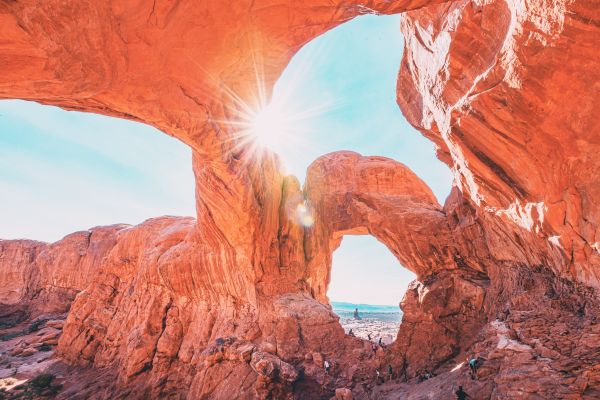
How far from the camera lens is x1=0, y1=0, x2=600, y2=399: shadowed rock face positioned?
192 inches

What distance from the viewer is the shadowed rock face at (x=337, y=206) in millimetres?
4887

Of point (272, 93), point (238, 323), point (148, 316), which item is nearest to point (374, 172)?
point (272, 93)

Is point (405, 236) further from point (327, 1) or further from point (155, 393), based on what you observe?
point (155, 393)

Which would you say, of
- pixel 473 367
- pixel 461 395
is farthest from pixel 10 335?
pixel 473 367

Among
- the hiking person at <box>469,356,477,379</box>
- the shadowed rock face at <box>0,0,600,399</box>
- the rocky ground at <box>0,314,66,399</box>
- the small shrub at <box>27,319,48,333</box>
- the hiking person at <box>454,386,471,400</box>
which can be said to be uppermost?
the shadowed rock face at <box>0,0,600,399</box>

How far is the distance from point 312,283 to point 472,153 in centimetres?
1118

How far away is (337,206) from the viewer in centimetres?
1577

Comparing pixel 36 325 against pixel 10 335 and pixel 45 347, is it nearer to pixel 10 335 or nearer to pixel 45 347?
pixel 10 335

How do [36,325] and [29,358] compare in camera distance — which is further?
[36,325]

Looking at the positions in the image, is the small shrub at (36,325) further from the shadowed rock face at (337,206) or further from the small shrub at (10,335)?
the shadowed rock face at (337,206)

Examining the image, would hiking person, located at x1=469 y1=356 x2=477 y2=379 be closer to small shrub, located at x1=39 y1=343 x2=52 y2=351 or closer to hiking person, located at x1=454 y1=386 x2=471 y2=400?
hiking person, located at x1=454 y1=386 x2=471 y2=400

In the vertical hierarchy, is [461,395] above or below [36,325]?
above

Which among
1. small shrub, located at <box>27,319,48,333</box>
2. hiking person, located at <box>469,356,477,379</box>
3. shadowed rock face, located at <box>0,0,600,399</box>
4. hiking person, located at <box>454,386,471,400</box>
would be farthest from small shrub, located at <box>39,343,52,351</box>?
hiking person, located at <box>469,356,477,379</box>

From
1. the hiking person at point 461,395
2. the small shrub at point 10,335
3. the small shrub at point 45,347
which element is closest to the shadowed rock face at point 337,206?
the hiking person at point 461,395
